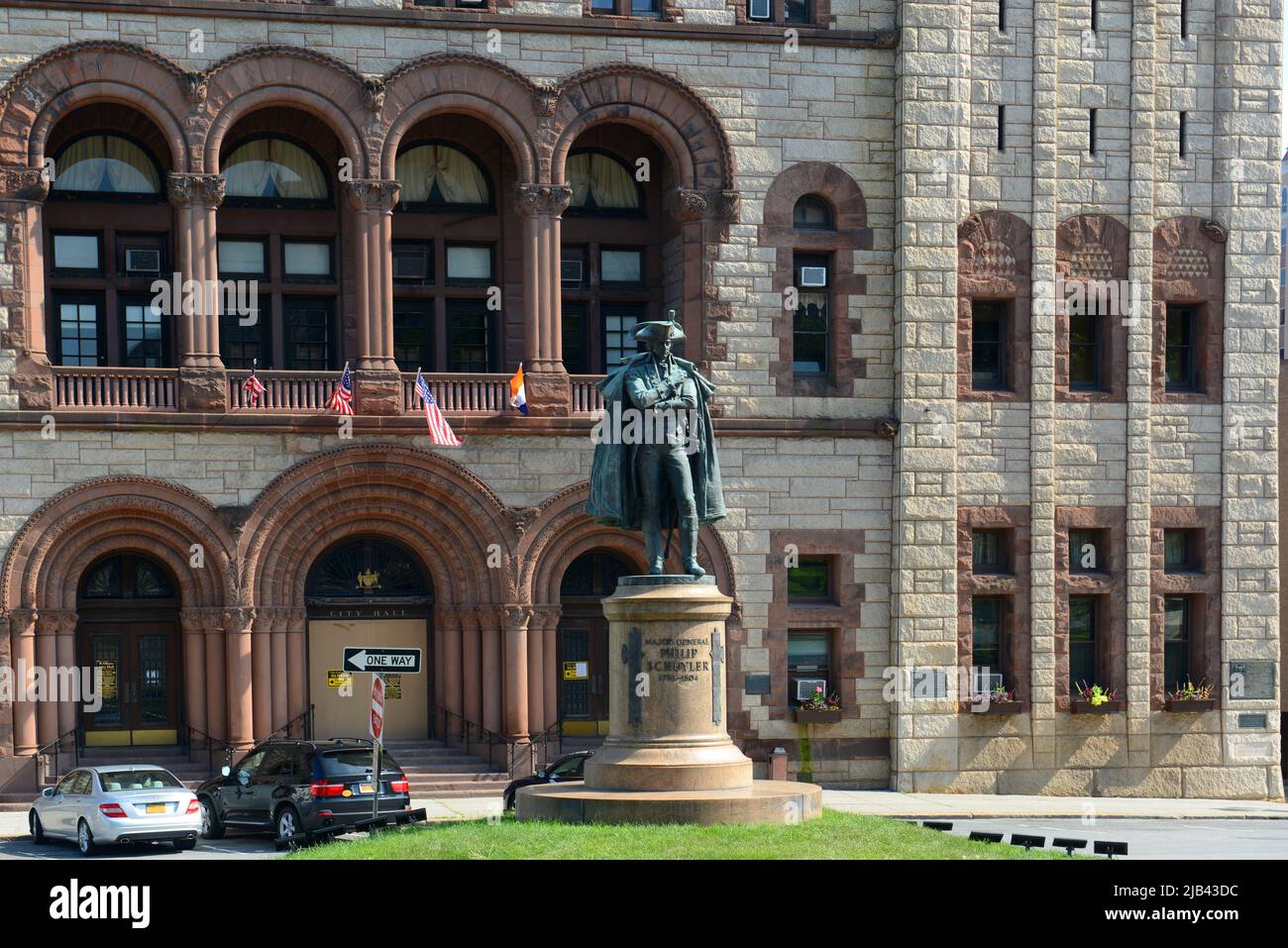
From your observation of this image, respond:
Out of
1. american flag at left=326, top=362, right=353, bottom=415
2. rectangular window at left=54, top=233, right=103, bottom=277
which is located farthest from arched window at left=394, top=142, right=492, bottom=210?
rectangular window at left=54, top=233, right=103, bottom=277

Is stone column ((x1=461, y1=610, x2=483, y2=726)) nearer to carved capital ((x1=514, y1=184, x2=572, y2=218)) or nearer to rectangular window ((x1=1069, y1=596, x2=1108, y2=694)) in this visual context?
carved capital ((x1=514, y1=184, x2=572, y2=218))

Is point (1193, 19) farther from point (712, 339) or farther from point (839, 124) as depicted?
point (712, 339)

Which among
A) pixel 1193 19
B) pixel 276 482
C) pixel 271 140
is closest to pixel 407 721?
pixel 276 482

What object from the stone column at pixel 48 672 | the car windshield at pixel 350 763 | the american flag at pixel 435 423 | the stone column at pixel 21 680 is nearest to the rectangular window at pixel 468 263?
the american flag at pixel 435 423

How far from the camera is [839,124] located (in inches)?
1553

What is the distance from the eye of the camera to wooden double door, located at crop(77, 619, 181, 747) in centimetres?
3753

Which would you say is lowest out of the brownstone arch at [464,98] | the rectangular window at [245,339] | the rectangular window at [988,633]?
the rectangular window at [988,633]

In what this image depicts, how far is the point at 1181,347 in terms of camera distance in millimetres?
41219

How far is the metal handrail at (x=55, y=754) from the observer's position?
35594 mm

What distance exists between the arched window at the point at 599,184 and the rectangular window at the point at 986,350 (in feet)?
24.2

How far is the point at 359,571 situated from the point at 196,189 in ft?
26.0

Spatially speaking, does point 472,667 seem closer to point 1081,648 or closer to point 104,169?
point 104,169

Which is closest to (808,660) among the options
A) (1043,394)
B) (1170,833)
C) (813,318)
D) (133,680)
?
(813,318)

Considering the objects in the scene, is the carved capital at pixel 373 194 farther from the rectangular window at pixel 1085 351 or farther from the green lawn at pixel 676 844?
the green lawn at pixel 676 844
